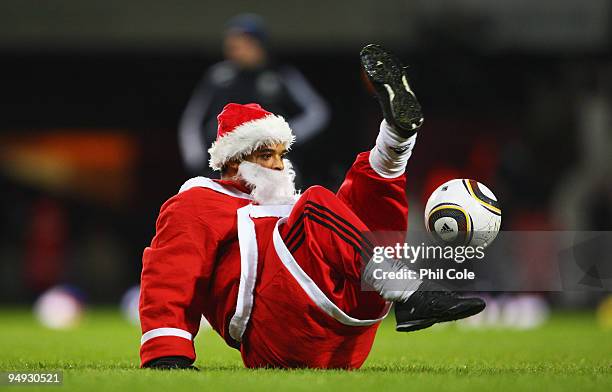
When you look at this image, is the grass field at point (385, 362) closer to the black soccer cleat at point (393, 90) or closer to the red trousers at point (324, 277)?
the red trousers at point (324, 277)

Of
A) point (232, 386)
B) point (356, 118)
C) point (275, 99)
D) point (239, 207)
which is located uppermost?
point (356, 118)

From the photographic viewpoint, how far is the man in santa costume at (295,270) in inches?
154

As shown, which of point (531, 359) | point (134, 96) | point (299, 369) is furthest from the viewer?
point (134, 96)

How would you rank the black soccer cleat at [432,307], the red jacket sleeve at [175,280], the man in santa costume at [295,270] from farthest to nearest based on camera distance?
the red jacket sleeve at [175,280]
the man in santa costume at [295,270]
the black soccer cleat at [432,307]

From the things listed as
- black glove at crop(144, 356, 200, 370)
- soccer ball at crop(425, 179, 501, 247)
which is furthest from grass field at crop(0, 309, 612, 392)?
soccer ball at crop(425, 179, 501, 247)

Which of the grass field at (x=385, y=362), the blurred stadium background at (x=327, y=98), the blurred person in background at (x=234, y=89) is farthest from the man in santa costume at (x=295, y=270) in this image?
the blurred stadium background at (x=327, y=98)

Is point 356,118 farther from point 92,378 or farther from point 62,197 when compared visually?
point 92,378

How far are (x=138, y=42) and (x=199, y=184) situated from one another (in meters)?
8.99

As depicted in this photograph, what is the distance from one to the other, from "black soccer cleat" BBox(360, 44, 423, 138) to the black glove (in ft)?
3.65

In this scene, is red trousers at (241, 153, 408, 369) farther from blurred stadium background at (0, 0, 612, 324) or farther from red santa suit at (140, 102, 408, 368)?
blurred stadium background at (0, 0, 612, 324)

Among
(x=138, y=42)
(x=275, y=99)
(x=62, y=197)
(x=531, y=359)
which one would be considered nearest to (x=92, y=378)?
(x=531, y=359)

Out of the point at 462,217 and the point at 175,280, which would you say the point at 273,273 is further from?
the point at 462,217

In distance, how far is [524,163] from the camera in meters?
11.6

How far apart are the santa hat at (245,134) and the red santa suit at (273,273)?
0.30 metres
